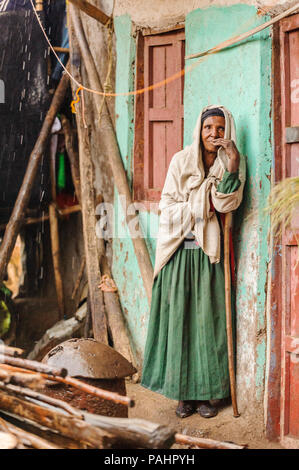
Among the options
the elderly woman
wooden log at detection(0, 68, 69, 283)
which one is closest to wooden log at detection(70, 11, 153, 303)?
the elderly woman

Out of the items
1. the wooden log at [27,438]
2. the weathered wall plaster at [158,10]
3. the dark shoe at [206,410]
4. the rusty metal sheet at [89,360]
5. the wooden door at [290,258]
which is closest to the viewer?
the wooden log at [27,438]

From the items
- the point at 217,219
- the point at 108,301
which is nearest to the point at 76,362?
the point at 217,219

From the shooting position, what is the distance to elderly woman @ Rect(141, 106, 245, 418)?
3.58m

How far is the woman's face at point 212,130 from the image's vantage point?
3.58 metres

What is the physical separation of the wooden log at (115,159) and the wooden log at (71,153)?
2.66 ft

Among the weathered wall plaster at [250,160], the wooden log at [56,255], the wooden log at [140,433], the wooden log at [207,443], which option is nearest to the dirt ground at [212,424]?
the weathered wall plaster at [250,160]

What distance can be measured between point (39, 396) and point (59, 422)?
194 mm

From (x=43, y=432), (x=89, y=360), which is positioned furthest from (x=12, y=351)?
(x=89, y=360)

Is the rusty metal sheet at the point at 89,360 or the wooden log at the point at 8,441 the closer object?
the wooden log at the point at 8,441

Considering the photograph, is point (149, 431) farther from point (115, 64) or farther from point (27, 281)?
point (27, 281)

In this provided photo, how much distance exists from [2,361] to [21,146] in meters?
4.01

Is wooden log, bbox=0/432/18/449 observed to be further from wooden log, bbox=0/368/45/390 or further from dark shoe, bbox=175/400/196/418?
dark shoe, bbox=175/400/196/418

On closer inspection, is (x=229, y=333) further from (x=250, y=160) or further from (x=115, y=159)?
(x=115, y=159)

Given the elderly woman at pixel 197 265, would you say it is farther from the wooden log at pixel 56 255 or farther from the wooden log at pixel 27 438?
the wooden log at pixel 56 255
